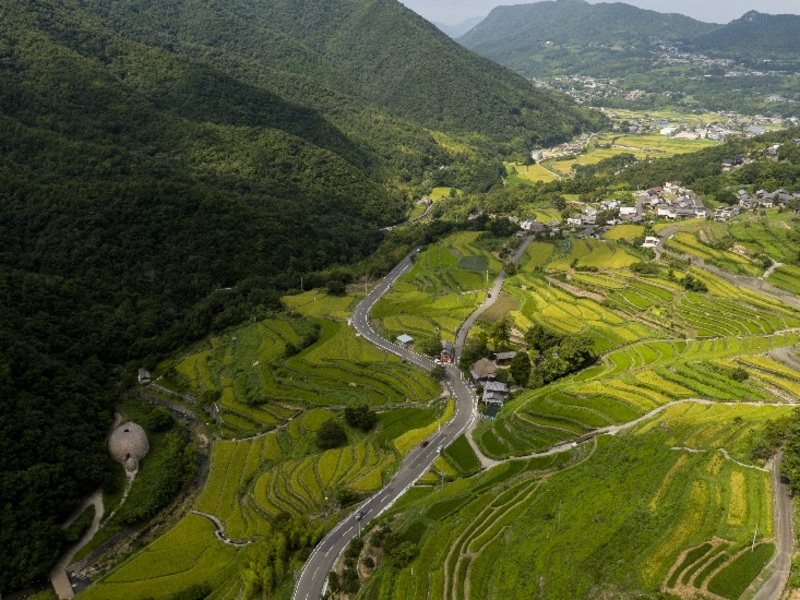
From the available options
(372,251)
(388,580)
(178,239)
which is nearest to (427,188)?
(372,251)

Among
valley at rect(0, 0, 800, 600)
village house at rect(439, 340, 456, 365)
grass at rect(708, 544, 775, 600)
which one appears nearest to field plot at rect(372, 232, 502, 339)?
valley at rect(0, 0, 800, 600)

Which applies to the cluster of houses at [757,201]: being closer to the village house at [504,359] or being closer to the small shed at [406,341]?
the village house at [504,359]

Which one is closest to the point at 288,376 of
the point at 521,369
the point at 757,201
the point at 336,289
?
the point at 336,289

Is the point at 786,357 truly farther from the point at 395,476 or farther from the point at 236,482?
the point at 236,482

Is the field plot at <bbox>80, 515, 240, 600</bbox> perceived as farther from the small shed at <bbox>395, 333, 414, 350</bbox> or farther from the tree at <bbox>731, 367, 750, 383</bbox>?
the tree at <bbox>731, 367, 750, 383</bbox>

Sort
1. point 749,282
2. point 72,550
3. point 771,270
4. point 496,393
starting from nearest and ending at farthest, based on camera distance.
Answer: point 72,550 → point 496,393 → point 749,282 → point 771,270

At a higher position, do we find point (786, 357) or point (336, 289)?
point (786, 357)
